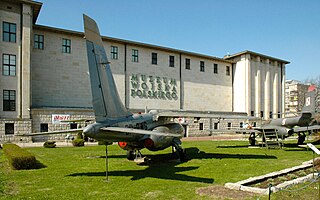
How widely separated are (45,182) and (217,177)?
7.45 metres

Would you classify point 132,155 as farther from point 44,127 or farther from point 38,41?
point 38,41

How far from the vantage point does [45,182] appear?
11.4m

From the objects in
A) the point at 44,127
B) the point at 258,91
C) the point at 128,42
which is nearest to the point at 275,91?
the point at 258,91

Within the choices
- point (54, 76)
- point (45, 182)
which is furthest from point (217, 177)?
point (54, 76)

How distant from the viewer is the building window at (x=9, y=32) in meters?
32.1

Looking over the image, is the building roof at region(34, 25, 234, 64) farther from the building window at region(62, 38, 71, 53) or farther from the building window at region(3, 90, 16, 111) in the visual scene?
the building window at region(3, 90, 16, 111)

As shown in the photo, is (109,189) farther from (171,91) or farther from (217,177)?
(171,91)

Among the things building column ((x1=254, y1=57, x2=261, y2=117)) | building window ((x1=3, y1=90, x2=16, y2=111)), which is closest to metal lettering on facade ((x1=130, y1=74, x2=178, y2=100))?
building window ((x1=3, y1=90, x2=16, y2=111))

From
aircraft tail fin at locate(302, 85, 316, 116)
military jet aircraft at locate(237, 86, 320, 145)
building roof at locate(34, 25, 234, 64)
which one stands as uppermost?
building roof at locate(34, 25, 234, 64)

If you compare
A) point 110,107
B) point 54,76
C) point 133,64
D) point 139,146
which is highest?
point 133,64

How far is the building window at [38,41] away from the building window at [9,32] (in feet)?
15.5

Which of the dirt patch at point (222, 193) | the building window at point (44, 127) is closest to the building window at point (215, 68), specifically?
the building window at point (44, 127)

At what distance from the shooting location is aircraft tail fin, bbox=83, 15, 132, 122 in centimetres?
1123

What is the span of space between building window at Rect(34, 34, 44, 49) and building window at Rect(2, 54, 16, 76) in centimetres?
555
